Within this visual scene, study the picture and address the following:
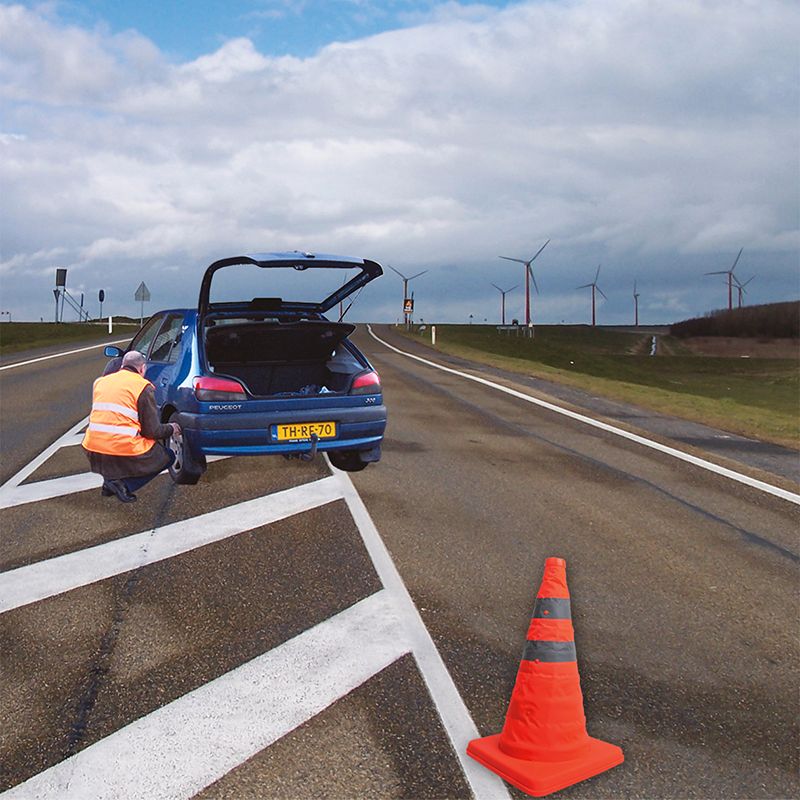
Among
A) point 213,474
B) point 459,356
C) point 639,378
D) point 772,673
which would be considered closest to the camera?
point 772,673

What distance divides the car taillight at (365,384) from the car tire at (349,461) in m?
0.96

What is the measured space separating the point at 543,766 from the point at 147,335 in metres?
7.51

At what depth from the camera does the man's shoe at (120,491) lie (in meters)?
7.98

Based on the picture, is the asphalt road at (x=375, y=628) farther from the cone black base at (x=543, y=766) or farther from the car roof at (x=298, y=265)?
the car roof at (x=298, y=265)

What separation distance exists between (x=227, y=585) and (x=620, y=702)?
2.63 metres

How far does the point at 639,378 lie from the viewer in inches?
1876

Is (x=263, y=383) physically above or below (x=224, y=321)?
below

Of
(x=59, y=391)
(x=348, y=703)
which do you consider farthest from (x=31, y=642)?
(x=59, y=391)

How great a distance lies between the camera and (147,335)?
32.7ft

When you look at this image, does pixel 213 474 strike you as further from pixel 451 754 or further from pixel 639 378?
pixel 639 378

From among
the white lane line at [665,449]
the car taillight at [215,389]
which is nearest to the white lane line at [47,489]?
the car taillight at [215,389]

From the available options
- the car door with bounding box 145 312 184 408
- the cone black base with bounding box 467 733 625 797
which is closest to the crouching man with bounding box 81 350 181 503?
the car door with bounding box 145 312 184 408

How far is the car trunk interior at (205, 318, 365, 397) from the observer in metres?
8.47

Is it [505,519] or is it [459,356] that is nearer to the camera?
[505,519]
